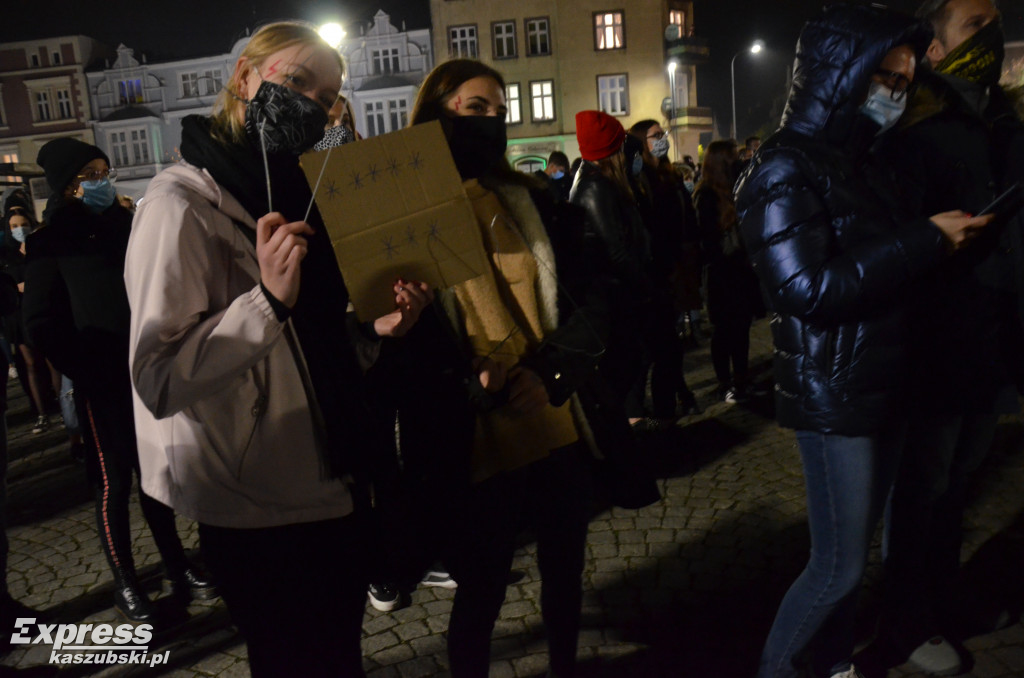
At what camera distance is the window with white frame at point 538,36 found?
37.6m

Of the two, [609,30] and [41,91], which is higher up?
[41,91]

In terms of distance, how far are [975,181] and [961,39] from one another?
26.6 inches

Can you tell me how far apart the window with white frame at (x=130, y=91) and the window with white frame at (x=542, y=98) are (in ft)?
77.8

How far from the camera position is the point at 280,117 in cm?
176

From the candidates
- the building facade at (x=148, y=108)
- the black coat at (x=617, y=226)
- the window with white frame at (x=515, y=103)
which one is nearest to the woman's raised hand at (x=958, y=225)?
the black coat at (x=617, y=226)

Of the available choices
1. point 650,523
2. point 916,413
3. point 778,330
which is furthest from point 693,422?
point 778,330

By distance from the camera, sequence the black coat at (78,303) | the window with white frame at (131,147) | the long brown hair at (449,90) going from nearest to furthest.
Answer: the long brown hair at (449,90)
the black coat at (78,303)
the window with white frame at (131,147)

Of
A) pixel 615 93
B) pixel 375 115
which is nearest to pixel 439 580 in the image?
pixel 615 93

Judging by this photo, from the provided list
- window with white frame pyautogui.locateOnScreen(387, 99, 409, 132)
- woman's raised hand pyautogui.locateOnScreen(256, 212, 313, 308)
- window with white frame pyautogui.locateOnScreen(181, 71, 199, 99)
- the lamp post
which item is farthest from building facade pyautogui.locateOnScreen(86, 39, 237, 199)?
woman's raised hand pyautogui.locateOnScreen(256, 212, 313, 308)

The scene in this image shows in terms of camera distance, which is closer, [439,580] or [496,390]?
[496,390]

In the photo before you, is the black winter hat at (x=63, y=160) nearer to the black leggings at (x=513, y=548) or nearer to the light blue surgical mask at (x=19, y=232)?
the black leggings at (x=513, y=548)

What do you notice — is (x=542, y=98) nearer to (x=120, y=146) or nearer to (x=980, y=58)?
(x=120, y=146)

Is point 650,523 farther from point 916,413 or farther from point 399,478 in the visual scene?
point 399,478

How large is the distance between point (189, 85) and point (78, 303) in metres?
46.1
